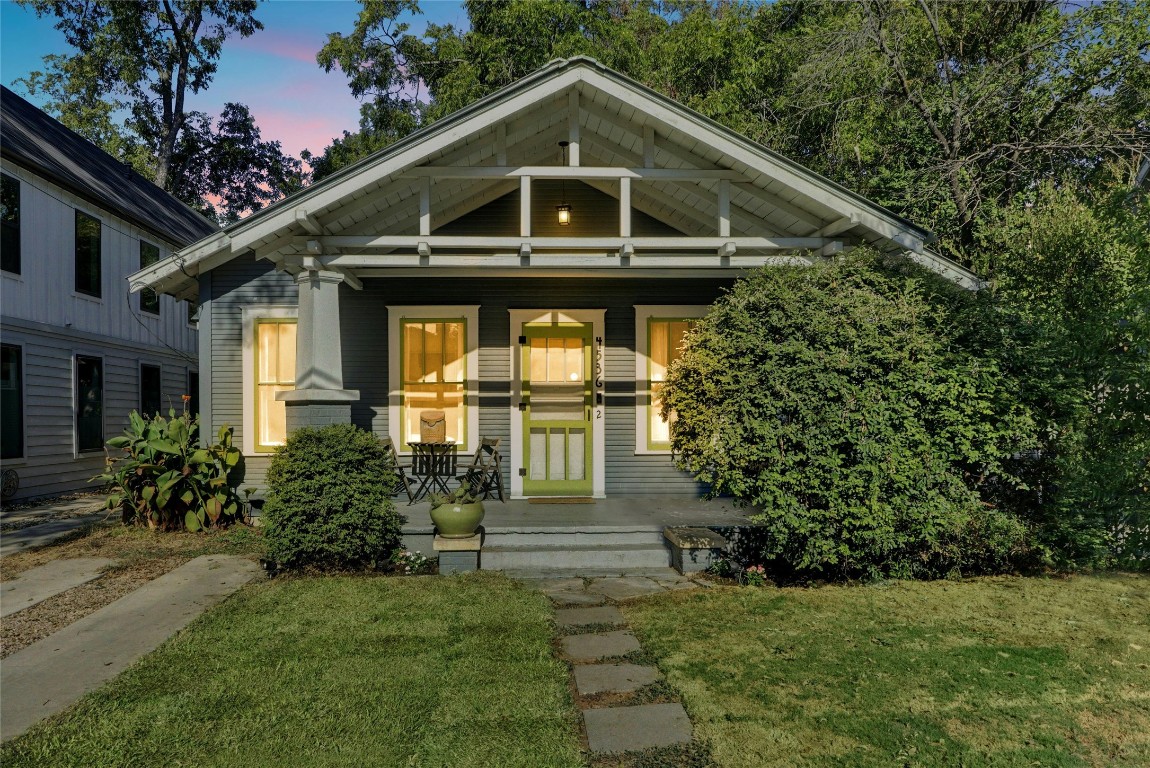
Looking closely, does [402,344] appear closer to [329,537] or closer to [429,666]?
[329,537]

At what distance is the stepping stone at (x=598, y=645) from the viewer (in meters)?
4.08

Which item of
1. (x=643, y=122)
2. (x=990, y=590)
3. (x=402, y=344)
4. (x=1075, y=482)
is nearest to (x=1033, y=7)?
(x=643, y=122)

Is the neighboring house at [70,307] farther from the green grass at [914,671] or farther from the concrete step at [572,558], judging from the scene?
the green grass at [914,671]

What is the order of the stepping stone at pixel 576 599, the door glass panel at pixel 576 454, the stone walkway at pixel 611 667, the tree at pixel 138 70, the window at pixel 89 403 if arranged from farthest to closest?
→ the tree at pixel 138 70 → the window at pixel 89 403 → the door glass panel at pixel 576 454 → the stepping stone at pixel 576 599 → the stone walkway at pixel 611 667

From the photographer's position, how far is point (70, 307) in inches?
478

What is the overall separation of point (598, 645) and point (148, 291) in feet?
49.0

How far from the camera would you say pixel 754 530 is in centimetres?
632

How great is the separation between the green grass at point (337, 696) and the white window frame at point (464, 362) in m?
3.69

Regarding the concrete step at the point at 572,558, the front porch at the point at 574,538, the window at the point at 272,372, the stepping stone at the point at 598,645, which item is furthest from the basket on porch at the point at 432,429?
the stepping stone at the point at 598,645

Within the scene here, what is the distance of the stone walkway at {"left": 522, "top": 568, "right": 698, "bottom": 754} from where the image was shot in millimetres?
3111

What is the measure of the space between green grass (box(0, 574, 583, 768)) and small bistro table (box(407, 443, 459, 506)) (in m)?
3.15

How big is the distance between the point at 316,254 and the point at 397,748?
5232mm

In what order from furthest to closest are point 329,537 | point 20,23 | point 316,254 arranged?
point 20,23, point 316,254, point 329,537

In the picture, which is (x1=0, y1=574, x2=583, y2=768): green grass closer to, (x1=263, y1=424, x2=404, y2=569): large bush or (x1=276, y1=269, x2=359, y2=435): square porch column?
(x1=263, y1=424, x2=404, y2=569): large bush
